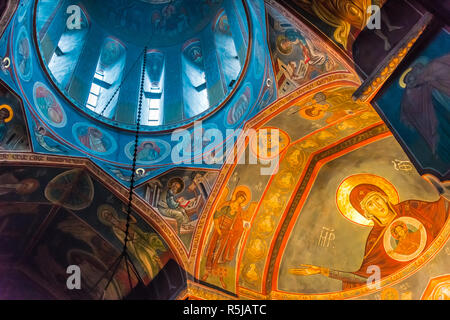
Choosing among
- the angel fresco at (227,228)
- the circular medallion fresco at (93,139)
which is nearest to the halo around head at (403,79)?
the angel fresco at (227,228)

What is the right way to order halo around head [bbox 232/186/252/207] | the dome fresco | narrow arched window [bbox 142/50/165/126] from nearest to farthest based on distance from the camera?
1. halo around head [bbox 232/186/252/207]
2. the dome fresco
3. narrow arched window [bbox 142/50/165/126]

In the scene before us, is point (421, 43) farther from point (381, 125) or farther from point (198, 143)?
point (198, 143)

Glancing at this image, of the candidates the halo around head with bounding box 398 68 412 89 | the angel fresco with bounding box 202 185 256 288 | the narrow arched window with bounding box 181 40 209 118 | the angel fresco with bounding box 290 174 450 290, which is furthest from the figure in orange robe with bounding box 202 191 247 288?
the halo around head with bounding box 398 68 412 89

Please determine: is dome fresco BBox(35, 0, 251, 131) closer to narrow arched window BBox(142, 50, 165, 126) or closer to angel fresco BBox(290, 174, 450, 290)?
narrow arched window BBox(142, 50, 165, 126)

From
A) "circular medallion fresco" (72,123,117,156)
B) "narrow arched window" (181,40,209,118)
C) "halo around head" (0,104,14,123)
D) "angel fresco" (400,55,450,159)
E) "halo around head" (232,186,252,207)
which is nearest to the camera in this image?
"angel fresco" (400,55,450,159)

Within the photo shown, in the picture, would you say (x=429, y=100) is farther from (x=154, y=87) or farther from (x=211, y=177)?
(x=154, y=87)

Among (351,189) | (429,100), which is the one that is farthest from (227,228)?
(429,100)

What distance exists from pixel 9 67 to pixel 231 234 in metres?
6.03

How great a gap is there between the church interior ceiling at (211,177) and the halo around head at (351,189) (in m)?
0.03

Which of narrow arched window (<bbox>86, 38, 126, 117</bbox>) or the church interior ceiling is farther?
narrow arched window (<bbox>86, 38, 126, 117</bbox>)

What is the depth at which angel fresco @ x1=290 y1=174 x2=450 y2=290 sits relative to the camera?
10.1 metres

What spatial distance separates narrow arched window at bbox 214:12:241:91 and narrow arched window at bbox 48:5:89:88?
3572 mm

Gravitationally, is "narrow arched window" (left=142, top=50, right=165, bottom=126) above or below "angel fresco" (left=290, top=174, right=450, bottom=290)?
above

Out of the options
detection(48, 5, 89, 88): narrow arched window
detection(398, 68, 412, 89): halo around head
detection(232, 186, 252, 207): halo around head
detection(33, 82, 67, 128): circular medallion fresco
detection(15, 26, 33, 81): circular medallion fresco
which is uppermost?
detection(48, 5, 89, 88): narrow arched window
